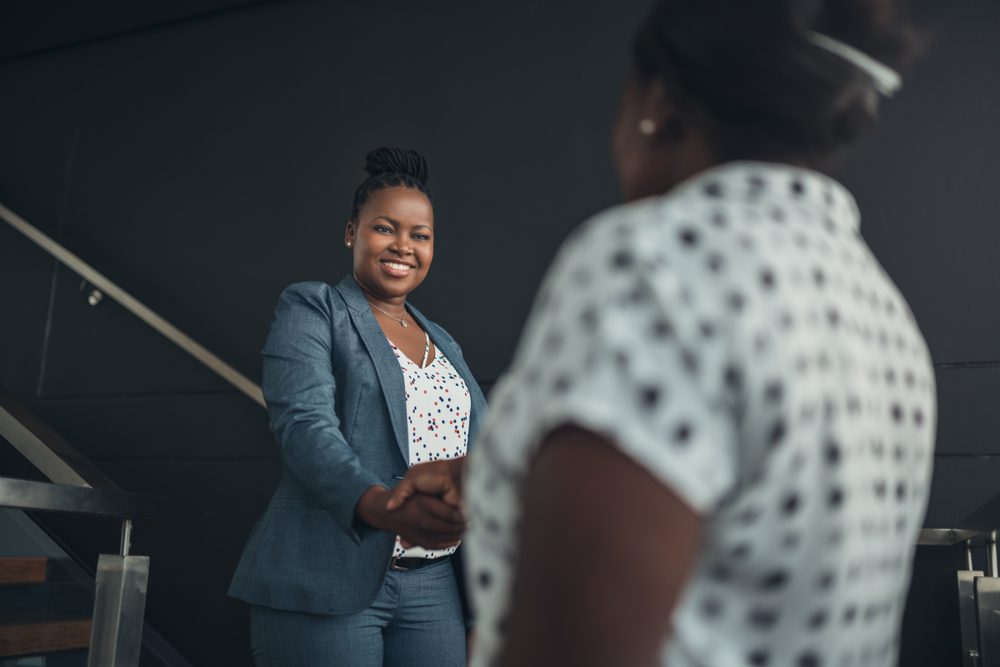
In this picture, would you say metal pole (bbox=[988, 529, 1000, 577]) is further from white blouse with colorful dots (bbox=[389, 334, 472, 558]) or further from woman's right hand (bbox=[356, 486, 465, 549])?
woman's right hand (bbox=[356, 486, 465, 549])

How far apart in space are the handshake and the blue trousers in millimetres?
355

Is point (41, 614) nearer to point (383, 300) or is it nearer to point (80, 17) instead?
point (383, 300)

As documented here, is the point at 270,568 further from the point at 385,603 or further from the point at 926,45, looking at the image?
the point at 926,45

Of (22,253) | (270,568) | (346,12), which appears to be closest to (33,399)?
(22,253)

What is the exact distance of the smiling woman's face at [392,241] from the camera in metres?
2.28

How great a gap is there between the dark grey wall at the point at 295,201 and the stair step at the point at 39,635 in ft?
3.16

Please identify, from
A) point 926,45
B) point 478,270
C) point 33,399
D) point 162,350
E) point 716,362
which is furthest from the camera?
point 33,399

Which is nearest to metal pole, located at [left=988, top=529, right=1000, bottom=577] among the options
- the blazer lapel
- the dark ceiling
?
the blazer lapel

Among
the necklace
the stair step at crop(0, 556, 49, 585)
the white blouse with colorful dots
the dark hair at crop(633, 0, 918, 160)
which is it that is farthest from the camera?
the stair step at crop(0, 556, 49, 585)

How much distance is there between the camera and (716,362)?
52cm

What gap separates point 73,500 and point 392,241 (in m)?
0.89

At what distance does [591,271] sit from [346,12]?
11.9 ft

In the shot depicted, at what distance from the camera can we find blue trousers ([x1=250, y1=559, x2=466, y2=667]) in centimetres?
178

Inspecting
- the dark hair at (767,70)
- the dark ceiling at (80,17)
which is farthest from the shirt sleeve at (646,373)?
the dark ceiling at (80,17)
